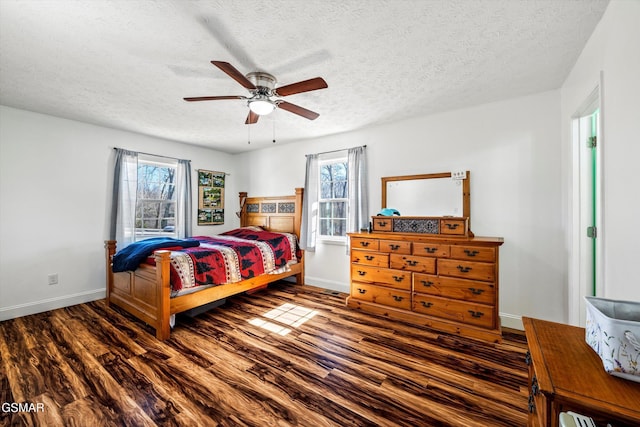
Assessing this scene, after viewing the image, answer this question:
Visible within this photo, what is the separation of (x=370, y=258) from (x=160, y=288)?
7.52ft

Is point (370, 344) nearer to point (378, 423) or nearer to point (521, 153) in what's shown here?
point (378, 423)

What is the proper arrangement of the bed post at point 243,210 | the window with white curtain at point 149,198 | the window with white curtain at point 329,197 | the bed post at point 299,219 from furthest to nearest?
the bed post at point 243,210, the bed post at point 299,219, the window with white curtain at point 329,197, the window with white curtain at point 149,198

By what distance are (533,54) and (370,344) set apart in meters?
2.78

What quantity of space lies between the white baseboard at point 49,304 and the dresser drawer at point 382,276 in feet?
11.8

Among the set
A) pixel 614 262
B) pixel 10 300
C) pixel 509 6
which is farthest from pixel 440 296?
pixel 10 300

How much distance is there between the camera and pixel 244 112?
319cm

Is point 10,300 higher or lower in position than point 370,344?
higher

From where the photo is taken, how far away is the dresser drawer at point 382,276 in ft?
9.82

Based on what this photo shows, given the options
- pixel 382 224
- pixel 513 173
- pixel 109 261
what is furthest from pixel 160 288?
pixel 513 173

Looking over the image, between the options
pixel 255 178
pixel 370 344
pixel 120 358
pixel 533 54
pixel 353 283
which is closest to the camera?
pixel 533 54

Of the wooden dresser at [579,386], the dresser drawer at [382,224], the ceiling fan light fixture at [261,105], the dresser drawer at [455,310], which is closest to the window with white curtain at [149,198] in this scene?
the ceiling fan light fixture at [261,105]

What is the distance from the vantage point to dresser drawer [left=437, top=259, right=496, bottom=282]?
2.55 m

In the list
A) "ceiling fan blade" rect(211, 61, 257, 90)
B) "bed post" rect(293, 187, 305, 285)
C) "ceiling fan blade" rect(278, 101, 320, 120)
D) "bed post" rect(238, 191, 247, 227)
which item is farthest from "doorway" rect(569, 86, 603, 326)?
"bed post" rect(238, 191, 247, 227)

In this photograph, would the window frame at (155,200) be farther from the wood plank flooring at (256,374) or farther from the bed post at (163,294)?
the bed post at (163,294)
